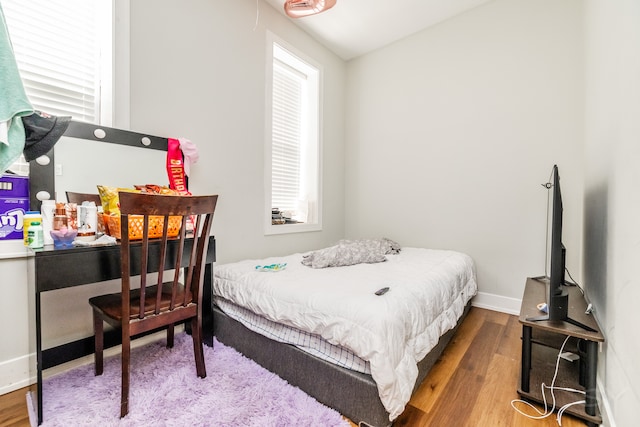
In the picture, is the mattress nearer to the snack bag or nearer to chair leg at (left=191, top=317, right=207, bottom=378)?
chair leg at (left=191, top=317, right=207, bottom=378)

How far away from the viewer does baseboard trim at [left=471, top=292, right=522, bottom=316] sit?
2656 millimetres

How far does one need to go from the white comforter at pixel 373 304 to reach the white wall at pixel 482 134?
33.5 inches

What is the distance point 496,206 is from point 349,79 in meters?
2.38

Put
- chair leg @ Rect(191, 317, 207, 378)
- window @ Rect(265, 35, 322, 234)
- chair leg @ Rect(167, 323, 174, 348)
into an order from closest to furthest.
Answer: chair leg @ Rect(191, 317, 207, 378), chair leg @ Rect(167, 323, 174, 348), window @ Rect(265, 35, 322, 234)

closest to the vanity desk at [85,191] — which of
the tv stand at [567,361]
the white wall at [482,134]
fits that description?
the tv stand at [567,361]

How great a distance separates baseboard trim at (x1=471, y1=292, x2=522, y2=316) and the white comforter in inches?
27.8

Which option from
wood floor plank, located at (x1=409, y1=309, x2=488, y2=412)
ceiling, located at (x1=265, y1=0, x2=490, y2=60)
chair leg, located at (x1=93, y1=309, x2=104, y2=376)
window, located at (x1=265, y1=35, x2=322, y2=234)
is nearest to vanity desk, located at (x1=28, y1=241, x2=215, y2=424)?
chair leg, located at (x1=93, y1=309, x2=104, y2=376)

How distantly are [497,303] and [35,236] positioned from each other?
11.0 feet

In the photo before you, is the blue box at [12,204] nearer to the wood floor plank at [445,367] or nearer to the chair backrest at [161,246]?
the chair backrest at [161,246]

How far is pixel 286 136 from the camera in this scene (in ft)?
10.7

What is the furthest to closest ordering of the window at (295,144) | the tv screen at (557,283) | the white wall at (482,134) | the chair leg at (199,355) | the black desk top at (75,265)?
1. the window at (295,144)
2. the white wall at (482,134)
3. the chair leg at (199,355)
4. the tv screen at (557,283)
5. the black desk top at (75,265)

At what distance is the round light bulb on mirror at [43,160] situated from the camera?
1490mm

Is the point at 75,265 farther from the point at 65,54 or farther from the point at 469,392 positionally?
the point at 469,392

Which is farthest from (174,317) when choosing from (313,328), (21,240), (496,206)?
(496,206)
